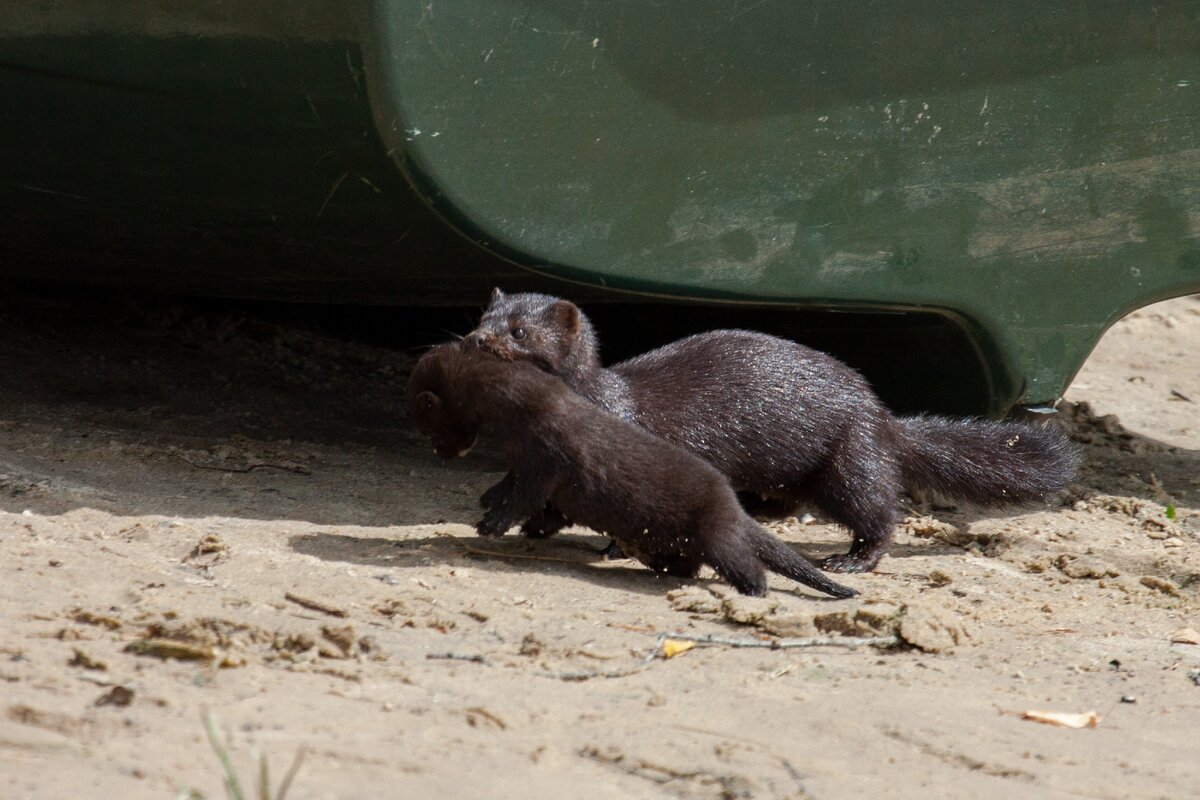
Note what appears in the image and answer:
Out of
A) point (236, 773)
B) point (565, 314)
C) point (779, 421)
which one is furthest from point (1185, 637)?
point (236, 773)

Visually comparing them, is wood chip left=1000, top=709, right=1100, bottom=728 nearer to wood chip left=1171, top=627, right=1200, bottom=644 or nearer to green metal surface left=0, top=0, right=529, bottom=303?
wood chip left=1171, top=627, right=1200, bottom=644

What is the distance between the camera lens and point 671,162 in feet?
13.1

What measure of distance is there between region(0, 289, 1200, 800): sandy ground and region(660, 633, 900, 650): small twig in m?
0.02

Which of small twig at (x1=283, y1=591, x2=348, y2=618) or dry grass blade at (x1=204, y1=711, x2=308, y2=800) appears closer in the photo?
dry grass blade at (x1=204, y1=711, x2=308, y2=800)

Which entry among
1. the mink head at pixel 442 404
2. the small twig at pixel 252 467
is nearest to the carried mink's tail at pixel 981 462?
the mink head at pixel 442 404

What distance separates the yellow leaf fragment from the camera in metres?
3.00

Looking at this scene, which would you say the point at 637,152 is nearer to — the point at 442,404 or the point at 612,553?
the point at 442,404

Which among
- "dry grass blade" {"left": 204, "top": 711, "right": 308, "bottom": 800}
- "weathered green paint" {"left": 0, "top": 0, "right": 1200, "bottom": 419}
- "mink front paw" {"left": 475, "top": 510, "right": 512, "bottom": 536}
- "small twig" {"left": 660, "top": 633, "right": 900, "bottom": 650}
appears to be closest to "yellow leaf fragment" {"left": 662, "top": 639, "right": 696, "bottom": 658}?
"small twig" {"left": 660, "top": 633, "right": 900, "bottom": 650}

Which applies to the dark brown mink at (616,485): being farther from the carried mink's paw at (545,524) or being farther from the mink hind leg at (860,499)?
the mink hind leg at (860,499)

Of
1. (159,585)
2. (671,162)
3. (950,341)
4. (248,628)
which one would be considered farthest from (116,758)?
(950,341)

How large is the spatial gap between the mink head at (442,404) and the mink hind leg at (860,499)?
1.08 metres

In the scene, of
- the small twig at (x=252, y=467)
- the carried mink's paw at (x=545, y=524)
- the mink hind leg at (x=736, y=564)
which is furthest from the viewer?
the small twig at (x=252, y=467)

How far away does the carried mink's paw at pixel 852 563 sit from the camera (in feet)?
13.6

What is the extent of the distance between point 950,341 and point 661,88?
156 cm
